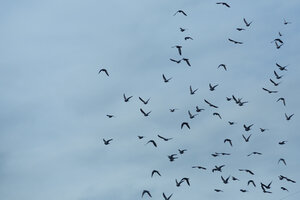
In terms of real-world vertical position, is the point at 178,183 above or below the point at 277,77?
below

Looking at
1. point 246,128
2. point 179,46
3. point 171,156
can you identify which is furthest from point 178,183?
point 179,46

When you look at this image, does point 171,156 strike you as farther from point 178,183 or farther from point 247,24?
point 247,24

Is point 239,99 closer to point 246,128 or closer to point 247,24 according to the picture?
point 246,128

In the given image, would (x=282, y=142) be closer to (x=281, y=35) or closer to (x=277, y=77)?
(x=277, y=77)

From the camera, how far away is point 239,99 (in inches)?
4358

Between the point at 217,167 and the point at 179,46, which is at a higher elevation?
the point at 179,46

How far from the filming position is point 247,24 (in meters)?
103

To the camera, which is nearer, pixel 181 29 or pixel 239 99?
pixel 181 29

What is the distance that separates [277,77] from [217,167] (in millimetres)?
16122

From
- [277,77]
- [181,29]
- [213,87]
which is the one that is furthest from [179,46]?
[277,77]

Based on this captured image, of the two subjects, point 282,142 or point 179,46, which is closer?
point 179,46

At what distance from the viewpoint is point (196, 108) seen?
106 m

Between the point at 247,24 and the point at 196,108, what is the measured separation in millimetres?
14291

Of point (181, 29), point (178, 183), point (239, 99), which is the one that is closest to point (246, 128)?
point (239, 99)
